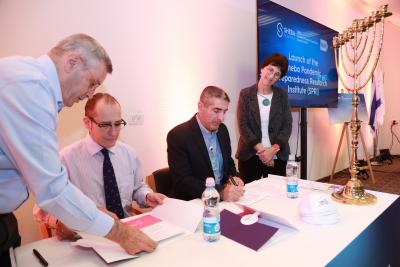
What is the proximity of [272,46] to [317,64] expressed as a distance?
116 centimetres

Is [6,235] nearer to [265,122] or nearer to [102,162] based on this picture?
[102,162]

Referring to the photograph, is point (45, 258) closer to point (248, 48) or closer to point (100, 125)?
point (100, 125)

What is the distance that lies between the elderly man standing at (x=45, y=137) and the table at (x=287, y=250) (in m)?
0.09

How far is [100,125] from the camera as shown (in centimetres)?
152

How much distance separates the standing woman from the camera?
2660 millimetres

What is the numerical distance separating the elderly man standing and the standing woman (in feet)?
6.02

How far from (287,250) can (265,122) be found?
183cm

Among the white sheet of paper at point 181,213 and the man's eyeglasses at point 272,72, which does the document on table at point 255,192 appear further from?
the man's eyeglasses at point 272,72

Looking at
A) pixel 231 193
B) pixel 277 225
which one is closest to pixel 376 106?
pixel 231 193

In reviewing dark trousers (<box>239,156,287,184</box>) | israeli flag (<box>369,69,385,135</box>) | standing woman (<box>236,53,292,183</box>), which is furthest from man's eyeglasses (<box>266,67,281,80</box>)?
israeli flag (<box>369,69,385,135</box>)

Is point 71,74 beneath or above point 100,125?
above

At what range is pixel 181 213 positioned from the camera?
4.13 ft

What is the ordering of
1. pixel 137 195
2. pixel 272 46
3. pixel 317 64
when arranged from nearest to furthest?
pixel 137 195 → pixel 272 46 → pixel 317 64

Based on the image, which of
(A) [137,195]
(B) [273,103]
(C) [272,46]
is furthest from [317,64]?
(A) [137,195]
